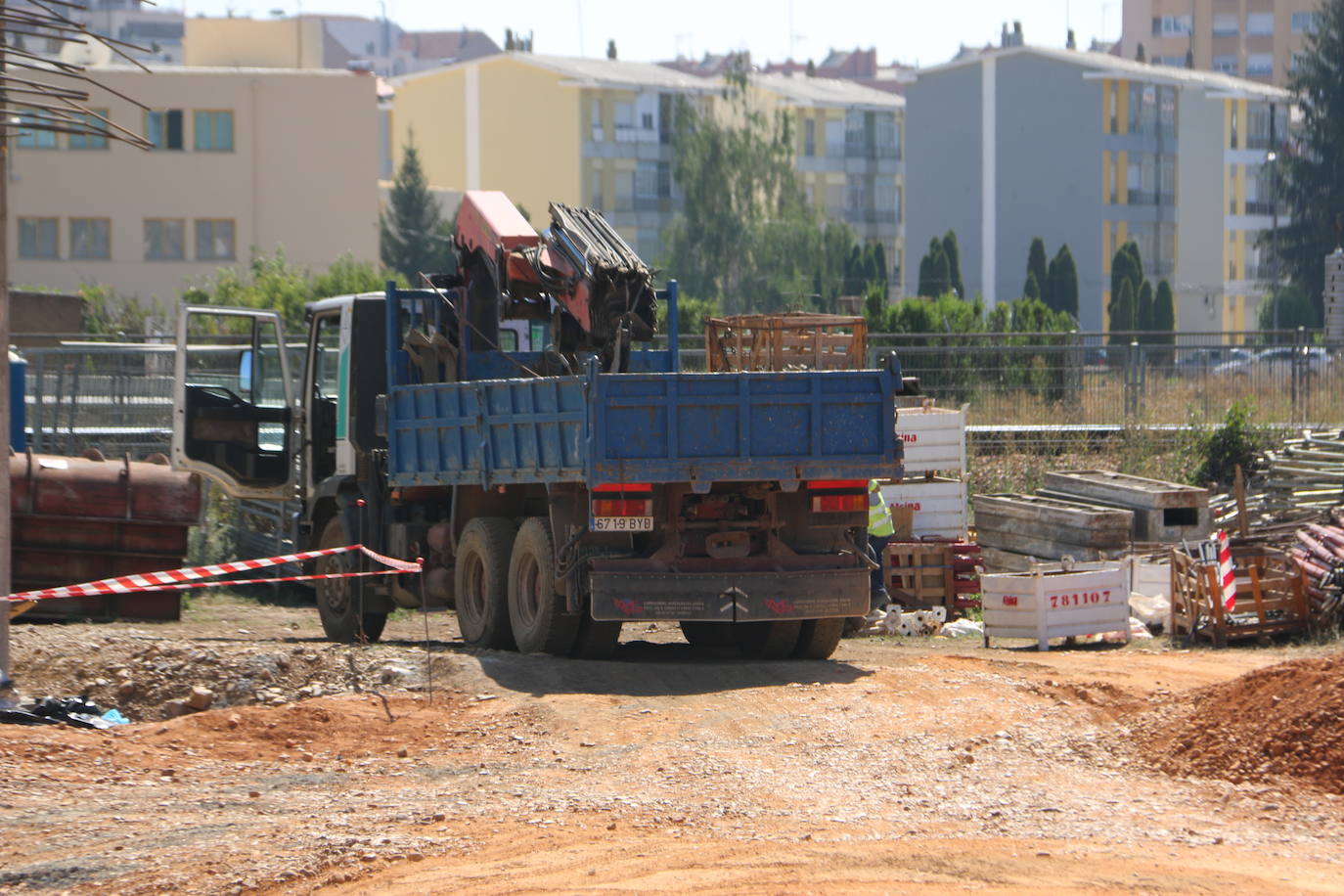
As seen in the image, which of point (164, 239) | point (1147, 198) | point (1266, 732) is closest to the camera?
point (1266, 732)

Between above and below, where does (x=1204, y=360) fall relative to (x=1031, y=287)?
below

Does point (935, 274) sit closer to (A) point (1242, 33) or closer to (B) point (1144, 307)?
(B) point (1144, 307)

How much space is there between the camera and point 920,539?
59.6ft

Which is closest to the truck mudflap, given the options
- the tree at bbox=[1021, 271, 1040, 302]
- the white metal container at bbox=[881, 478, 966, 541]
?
the white metal container at bbox=[881, 478, 966, 541]

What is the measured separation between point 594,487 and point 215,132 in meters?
54.6

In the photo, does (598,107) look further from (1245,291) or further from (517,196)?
(1245,291)

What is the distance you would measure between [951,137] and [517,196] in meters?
20.2

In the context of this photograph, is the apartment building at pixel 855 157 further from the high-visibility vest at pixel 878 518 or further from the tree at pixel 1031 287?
the high-visibility vest at pixel 878 518

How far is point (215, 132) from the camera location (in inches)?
2494

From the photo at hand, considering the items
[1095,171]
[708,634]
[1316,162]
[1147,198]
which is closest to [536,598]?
[708,634]

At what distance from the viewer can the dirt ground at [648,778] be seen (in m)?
7.23

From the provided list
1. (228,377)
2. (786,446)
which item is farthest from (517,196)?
(786,446)

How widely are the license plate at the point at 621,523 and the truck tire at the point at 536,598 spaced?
0.78 metres

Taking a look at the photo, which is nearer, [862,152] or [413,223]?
[413,223]
